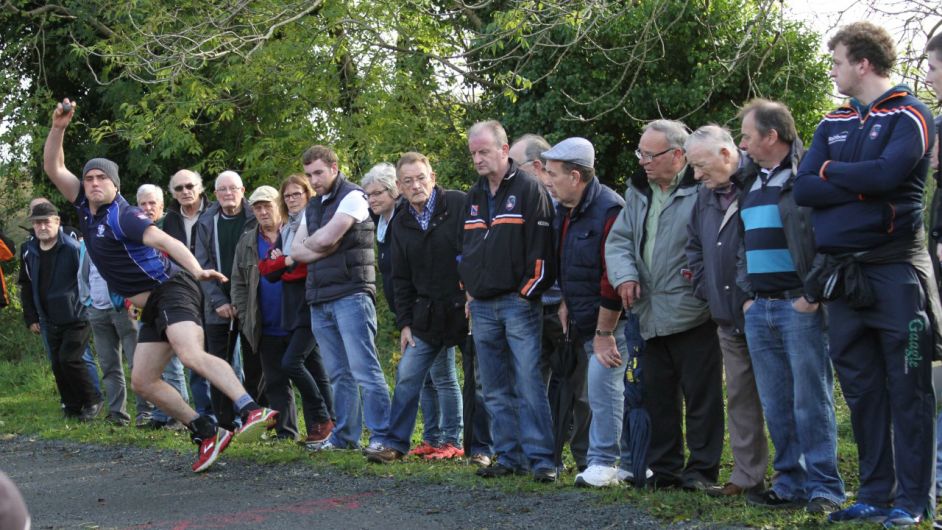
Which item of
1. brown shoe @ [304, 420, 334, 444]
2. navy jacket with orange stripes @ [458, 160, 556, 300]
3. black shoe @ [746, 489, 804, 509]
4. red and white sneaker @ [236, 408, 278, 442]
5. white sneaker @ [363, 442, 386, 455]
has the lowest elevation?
brown shoe @ [304, 420, 334, 444]

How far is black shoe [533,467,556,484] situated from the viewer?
758 cm

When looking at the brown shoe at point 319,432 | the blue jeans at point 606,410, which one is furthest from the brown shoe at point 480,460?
the brown shoe at point 319,432

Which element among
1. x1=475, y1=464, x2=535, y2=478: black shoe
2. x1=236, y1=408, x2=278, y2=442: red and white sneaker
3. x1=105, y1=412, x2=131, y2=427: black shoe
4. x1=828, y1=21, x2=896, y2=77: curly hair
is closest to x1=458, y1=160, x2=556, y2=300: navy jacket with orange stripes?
x1=475, y1=464, x2=535, y2=478: black shoe

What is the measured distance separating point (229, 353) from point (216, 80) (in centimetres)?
691

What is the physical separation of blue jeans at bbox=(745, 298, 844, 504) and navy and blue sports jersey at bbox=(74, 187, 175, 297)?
15.2 ft

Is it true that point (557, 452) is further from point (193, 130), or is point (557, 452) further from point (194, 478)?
point (193, 130)

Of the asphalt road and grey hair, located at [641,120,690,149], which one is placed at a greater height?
grey hair, located at [641,120,690,149]

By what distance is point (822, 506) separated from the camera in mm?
6098

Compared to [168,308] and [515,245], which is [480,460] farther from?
[168,308]

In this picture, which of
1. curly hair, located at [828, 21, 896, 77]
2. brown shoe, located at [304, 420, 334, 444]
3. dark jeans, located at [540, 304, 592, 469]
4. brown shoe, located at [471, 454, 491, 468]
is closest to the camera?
curly hair, located at [828, 21, 896, 77]

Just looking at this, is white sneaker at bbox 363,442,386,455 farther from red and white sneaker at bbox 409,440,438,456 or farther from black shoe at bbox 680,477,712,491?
black shoe at bbox 680,477,712,491

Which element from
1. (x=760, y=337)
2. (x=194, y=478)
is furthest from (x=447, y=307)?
(x=760, y=337)

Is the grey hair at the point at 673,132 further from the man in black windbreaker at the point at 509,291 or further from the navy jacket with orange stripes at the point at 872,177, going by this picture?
the navy jacket with orange stripes at the point at 872,177

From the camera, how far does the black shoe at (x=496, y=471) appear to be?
780 cm
